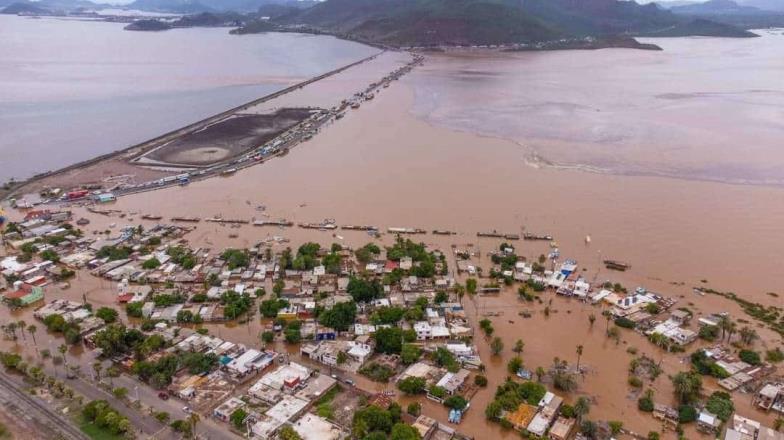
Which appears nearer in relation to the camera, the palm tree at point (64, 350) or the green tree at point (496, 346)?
the palm tree at point (64, 350)

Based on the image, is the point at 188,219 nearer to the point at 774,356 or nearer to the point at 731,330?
the point at 731,330

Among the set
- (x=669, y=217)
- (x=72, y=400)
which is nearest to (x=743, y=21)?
(x=669, y=217)

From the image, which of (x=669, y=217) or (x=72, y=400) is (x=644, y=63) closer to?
(x=669, y=217)

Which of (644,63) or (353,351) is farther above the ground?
(644,63)

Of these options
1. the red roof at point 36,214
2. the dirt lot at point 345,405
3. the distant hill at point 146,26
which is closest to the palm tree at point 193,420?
the dirt lot at point 345,405

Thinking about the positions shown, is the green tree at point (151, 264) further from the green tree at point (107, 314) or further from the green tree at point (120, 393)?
the green tree at point (120, 393)

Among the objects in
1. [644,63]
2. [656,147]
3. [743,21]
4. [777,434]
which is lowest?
[777,434]
